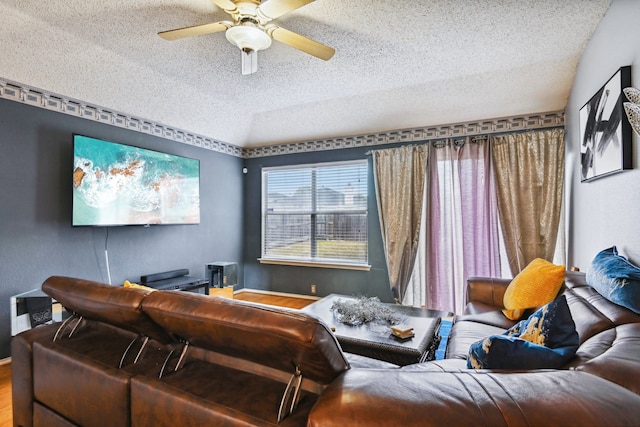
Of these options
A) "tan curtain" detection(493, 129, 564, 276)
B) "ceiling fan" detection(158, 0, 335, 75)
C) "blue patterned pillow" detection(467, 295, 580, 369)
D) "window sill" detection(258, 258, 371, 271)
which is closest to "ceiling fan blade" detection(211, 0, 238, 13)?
"ceiling fan" detection(158, 0, 335, 75)

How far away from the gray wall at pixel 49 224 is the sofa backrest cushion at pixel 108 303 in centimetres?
201

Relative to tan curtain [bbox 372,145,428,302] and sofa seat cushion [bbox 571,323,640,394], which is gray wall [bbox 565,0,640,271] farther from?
tan curtain [bbox 372,145,428,302]

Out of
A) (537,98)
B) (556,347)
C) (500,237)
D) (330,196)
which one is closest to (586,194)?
(500,237)

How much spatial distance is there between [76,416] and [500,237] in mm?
4197

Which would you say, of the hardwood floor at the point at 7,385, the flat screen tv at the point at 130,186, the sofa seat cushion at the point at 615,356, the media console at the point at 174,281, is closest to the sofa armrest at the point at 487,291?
the sofa seat cushion at the point at 615,356

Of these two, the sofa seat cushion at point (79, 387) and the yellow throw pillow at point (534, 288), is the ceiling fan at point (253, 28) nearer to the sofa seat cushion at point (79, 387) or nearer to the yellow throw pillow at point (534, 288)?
the sofa seat cushion at point (79, 387)

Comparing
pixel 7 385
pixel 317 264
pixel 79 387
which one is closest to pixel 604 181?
pixel 79 387

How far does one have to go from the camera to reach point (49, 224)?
322 cm

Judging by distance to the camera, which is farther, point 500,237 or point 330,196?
point 330,196

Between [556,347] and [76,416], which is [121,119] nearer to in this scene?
[76,416]

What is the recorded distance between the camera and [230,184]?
18.0 ft

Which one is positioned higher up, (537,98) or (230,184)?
(537,98)

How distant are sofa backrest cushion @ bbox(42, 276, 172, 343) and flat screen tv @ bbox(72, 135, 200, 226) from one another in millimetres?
2088

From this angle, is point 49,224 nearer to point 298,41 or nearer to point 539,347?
point 298,41
